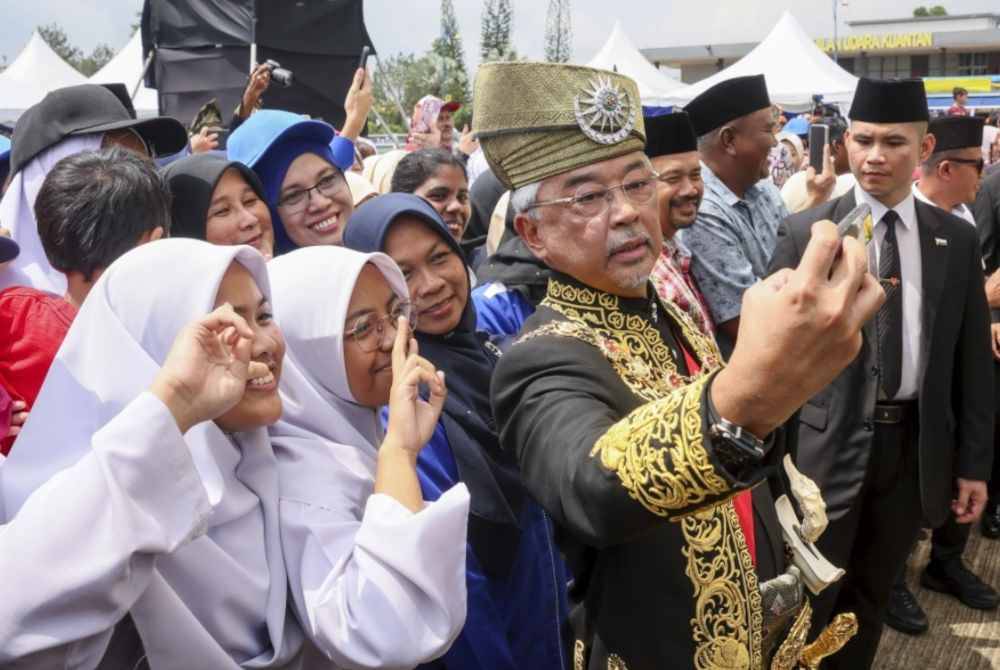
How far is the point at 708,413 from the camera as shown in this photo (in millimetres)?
1065

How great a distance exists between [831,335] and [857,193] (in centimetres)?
284

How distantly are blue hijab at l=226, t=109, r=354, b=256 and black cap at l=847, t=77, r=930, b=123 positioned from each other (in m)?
2.08

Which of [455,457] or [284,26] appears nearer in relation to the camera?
[455,457]

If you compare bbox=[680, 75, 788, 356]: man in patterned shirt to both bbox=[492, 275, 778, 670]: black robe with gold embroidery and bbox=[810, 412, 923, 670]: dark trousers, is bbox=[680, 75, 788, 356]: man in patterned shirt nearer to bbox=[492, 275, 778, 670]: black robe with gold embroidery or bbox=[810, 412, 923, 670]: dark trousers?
bbox=[810, 412, 923, 670]: dark trousers

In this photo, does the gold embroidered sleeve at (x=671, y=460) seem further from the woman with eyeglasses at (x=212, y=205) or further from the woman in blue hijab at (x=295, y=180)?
the woman in blue hijab at (x=295, y=180)

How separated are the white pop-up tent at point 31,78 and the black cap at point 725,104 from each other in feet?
49.9

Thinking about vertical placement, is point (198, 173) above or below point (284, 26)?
below

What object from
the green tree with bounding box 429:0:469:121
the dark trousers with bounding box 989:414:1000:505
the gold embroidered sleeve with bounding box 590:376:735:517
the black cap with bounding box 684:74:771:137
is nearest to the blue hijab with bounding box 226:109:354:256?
the black cap with bounding box 684:74:771:137

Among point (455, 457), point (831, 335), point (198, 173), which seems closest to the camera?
→ point (831, 335)

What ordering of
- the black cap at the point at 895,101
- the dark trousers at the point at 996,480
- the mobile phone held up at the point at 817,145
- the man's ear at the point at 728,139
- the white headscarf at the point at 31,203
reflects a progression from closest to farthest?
the white headscarf at the point at 31,203
the black cap at the point at 895,101
the man's ear at the point at 728,139
the mobile phone held up at the point at 817,145
the dark trousers at the point at 996,480

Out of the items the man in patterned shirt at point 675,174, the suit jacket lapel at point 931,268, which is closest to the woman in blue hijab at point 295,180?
the man in patterned shirt at point 675,174

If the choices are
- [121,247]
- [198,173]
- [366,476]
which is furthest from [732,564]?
[198,173]

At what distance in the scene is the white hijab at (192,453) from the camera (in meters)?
1.55

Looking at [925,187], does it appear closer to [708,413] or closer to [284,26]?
[284,26]
